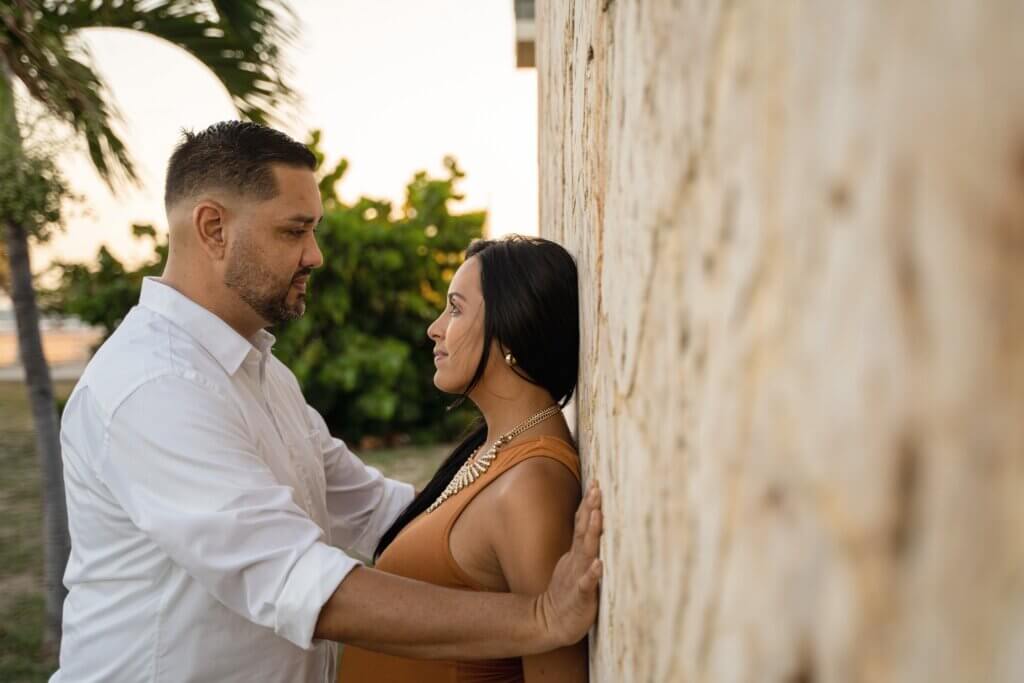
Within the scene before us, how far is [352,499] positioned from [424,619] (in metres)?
1.41

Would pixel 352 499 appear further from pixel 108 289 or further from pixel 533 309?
pixel 108 289

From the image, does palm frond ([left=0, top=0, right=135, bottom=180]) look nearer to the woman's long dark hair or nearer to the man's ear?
the man's ear

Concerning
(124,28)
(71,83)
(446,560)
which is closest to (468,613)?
(446,560)

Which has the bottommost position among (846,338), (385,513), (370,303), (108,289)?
(370,303)

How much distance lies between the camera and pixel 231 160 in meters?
2.31

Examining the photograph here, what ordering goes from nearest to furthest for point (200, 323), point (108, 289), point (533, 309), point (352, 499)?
point (533, 309), point (200, 323), point (352, 499), point (108, 289)

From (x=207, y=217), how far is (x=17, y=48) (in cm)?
274

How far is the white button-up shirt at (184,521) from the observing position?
1.69 m

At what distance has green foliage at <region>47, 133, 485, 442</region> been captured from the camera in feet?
35.2

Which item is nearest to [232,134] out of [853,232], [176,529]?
[176,529]

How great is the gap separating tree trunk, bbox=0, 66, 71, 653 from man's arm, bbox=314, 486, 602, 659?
395cm

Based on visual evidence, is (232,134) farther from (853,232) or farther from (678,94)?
(853,232)

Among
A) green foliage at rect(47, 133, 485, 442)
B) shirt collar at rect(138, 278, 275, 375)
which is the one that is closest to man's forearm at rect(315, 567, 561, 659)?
shirt collar at rect(138, 278, 275, 375)

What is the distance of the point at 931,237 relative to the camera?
32cm
